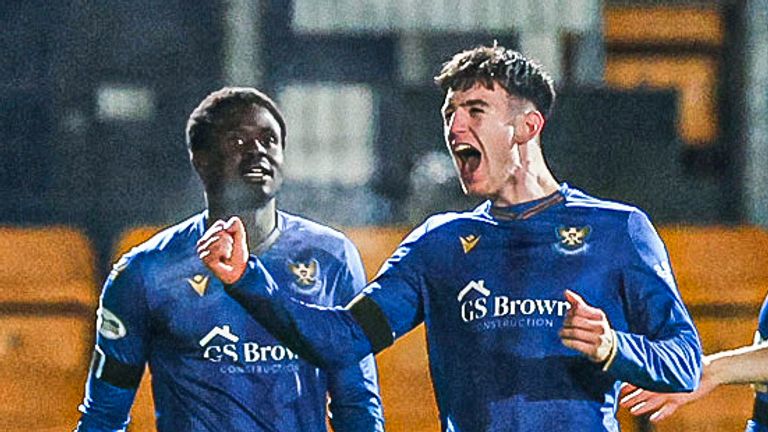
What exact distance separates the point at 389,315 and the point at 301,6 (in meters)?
0.62

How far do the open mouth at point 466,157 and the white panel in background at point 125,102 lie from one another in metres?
0.56

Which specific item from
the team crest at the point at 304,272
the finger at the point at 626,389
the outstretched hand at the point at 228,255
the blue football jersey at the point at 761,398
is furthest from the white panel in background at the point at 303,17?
the blue football jersey at the point at 761,398

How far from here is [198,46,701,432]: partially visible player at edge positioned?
2053mm

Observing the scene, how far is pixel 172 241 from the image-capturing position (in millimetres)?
2330

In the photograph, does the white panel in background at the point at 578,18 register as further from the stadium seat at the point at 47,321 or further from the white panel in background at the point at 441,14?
the stadium seat at the point at 47,321

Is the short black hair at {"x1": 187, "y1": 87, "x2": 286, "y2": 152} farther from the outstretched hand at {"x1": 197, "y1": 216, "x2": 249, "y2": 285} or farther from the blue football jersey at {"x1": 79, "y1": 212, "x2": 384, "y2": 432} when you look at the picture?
the outstretched hand at {"x1": 197, "y1": 216, "x2": 249, "y2": 285}

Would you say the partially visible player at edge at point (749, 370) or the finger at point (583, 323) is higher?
the finger at point (583, 323)

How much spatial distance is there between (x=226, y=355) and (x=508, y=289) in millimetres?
511

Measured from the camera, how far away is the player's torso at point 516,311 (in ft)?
6.82

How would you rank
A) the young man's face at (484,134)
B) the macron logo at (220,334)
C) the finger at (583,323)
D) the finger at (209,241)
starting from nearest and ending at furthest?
the finger at (583,323), the finger at (209,241), the young man's face at (484,134), the macron logo at (220,334)

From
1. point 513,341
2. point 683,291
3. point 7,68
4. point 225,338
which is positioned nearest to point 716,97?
point 683,291

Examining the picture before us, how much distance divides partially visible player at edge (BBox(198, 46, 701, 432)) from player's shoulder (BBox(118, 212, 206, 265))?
89 millimetres

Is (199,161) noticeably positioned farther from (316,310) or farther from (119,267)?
(316,310)

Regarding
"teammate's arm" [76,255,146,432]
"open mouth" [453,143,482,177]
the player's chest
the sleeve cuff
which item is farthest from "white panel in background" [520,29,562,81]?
"teammate's arm" [76,255,146,432]
